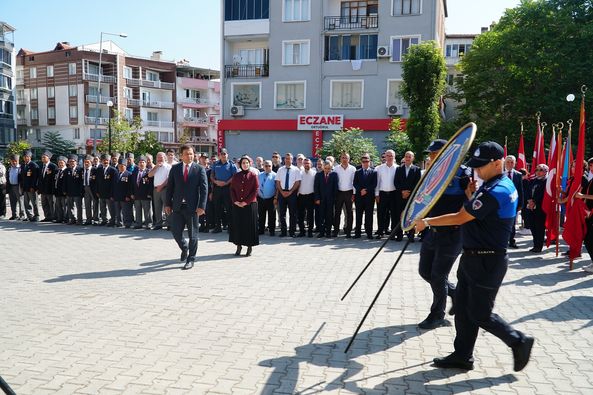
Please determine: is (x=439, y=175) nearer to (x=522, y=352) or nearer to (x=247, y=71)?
(x=522, y=352)

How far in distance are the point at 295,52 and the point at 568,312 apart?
Result: 103 ft

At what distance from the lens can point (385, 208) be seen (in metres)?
13.2

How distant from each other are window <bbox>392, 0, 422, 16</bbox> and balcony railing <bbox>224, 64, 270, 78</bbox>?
955 centimetres

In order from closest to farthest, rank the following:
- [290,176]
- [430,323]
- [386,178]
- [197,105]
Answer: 1. [430,323]
2. [386,178]
3. [290,176]
4. [197,105]

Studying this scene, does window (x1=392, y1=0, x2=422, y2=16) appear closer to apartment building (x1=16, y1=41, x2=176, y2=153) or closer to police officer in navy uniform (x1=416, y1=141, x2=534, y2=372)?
police officer in navy uniform (x1=416, y1=141, x2=534, y2=372)

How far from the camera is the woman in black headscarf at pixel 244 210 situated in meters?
10.4

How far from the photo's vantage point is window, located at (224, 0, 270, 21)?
117 ft

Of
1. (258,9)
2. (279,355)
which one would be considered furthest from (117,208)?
(258,9)

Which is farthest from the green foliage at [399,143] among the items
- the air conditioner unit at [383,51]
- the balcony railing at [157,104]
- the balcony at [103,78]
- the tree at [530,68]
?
the balcony railing at [157,104]

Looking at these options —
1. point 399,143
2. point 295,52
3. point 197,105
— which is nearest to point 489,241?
point 399,143

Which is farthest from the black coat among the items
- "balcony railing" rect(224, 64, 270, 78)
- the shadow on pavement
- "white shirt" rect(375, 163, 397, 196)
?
"balcony railing" rect(224, 64, 270, 78)

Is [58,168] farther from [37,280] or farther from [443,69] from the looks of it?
[443,69]

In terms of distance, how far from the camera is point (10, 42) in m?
60.1

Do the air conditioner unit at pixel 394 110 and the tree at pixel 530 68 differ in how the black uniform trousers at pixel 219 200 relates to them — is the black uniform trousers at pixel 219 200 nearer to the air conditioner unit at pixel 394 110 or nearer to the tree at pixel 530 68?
the air conditioner unit at pixel 394 110
